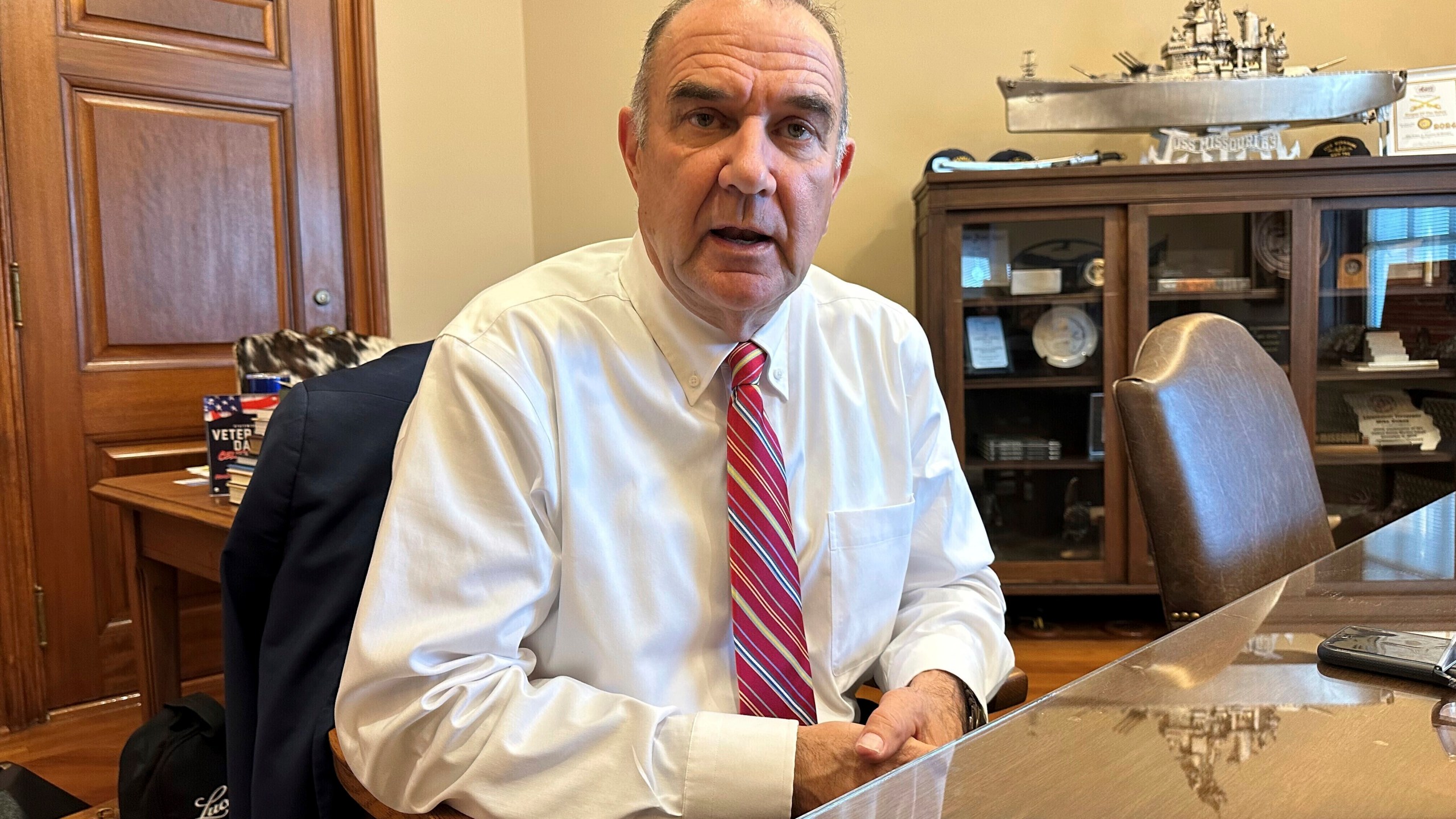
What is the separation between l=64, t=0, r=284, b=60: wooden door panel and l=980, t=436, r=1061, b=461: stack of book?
2.48 metres

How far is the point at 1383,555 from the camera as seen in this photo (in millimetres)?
1062

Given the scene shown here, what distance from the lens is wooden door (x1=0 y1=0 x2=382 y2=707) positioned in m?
2.69

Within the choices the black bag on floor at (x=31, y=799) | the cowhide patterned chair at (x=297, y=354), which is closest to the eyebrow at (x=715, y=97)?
the cowhide patterned chair at (x=297, y=354)

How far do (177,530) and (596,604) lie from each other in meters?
1.34

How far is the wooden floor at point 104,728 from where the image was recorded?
2.38 m

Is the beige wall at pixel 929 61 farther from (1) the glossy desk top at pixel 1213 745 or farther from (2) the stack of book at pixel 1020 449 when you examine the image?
(1) the glossy desk top at pixel 1213 745

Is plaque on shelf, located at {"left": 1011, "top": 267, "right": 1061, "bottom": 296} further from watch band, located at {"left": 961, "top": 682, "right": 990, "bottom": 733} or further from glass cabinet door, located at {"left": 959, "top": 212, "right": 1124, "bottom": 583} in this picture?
watch band, located at {"left": 961, "top": 682, "right": 990, "bottom": 733}

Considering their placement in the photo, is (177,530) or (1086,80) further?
(1086,80)

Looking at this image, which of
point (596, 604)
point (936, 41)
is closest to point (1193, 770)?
point (596, 604)

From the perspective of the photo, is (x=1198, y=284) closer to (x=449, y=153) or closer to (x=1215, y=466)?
(x=1215, y=466)

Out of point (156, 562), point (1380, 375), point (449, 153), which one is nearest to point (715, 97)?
point (156, 562)

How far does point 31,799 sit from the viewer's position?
222 cm

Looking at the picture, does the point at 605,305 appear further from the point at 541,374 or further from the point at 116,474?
the point at 116,474

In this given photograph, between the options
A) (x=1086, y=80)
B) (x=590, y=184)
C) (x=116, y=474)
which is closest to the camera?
(x=116, y=474)
